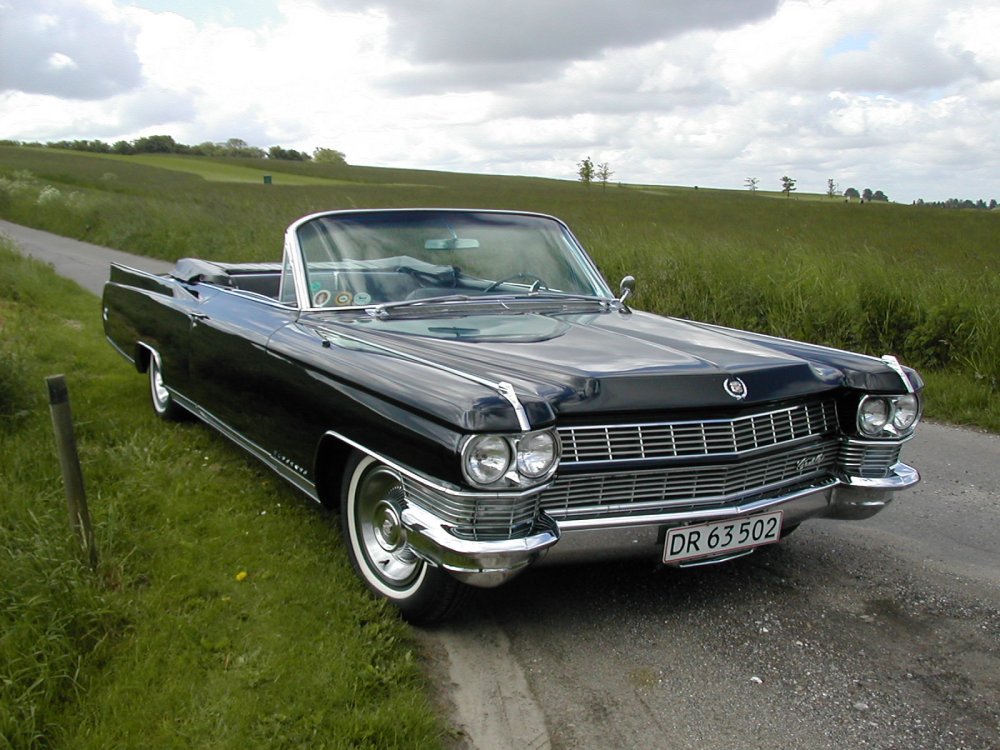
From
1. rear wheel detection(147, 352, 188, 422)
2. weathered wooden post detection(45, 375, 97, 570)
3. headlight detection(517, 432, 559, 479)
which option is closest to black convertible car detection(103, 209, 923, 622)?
headlight detection(517, 432, 559, 479)

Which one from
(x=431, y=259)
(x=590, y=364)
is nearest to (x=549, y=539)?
(x=590, y=364)

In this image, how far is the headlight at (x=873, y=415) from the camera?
3.41 m

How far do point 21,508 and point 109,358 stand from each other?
14.3 feet

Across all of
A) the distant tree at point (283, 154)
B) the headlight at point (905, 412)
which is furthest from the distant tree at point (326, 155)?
the headlight at point (905, 412)

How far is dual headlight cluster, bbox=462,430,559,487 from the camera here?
2.69 meters

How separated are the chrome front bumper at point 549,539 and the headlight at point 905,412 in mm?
495

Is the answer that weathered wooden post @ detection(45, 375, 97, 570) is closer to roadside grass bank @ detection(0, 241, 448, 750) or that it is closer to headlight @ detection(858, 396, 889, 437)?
roadside grass bank @ detection(0, 241, 448, 750)

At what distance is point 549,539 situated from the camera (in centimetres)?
278

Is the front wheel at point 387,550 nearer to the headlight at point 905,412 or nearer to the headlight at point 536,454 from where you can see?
the headlight at point 536,454

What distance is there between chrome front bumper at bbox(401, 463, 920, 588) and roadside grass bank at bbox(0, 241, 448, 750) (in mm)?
389

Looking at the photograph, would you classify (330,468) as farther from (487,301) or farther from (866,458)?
(866,458)

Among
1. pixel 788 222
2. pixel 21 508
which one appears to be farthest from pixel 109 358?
pixel 788 222

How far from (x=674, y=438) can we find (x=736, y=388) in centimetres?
29

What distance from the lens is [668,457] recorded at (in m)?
2.96
